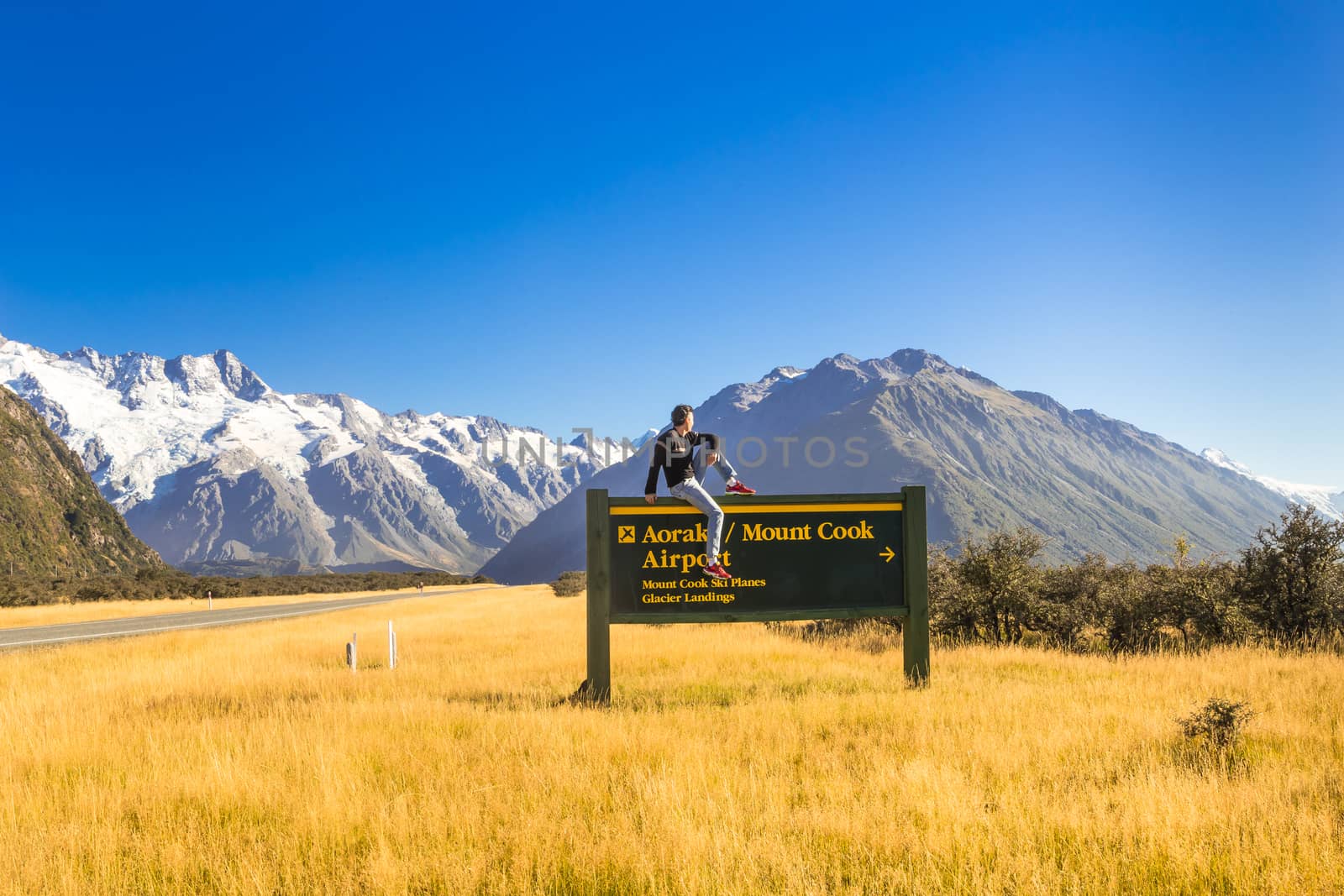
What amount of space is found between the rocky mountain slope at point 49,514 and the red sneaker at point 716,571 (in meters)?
114

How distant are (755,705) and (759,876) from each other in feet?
14.1

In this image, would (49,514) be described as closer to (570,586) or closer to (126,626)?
(570,586)

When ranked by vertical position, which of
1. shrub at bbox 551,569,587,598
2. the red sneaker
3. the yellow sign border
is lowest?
shrub at bbox 551,569,587,598

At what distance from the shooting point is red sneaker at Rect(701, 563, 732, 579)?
9.57m

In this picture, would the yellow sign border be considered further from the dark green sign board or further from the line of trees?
the line of trees

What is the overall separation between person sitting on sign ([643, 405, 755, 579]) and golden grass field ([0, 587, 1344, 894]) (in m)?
2.22

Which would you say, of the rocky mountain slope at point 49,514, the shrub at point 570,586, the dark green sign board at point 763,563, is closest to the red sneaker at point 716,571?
the dark green sign board at point 763,563

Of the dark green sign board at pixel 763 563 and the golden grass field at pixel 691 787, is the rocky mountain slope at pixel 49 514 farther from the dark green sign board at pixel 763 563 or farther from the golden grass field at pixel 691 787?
the dark green sign board at pixel 763 563

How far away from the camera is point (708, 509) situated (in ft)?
31.0

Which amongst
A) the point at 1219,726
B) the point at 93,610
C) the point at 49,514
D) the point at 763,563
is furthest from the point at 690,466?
the point at 49,514

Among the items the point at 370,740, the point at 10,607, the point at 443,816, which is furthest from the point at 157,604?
the point at 443,816

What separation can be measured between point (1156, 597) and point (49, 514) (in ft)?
Answer: 471

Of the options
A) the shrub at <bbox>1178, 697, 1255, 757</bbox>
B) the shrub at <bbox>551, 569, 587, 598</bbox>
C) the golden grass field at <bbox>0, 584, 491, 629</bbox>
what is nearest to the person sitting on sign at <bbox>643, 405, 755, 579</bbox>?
the shrub at <bbox>1178, 697, 1255, 757</bbox>

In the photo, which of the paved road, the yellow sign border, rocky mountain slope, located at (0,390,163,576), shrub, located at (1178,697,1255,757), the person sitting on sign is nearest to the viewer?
shrub, located at (1178,697,1255,757)
